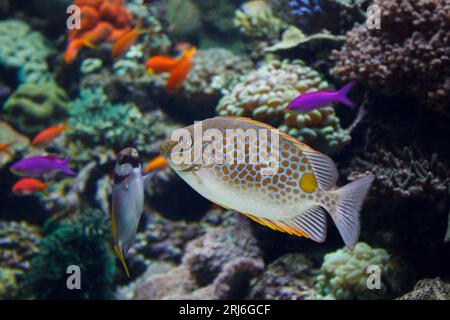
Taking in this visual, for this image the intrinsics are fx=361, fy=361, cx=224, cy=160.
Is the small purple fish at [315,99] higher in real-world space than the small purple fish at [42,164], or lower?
higher

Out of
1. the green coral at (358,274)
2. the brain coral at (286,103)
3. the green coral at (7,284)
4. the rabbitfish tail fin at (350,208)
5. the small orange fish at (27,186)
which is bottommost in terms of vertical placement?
the green coral at (7,284)

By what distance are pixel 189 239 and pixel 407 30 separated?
13.3 ft

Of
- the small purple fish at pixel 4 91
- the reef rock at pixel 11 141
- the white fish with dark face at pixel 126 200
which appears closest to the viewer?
the white fish with dark face at pixel 126 200

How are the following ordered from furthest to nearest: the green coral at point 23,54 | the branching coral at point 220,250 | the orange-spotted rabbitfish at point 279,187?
the green coral at point 23,54 → the branching coral at point 220,250 → the orange-spotted rabbitfish at point 279,187

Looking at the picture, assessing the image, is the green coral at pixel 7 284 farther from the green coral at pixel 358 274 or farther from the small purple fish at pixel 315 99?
the small purple fish at pixel 315 99

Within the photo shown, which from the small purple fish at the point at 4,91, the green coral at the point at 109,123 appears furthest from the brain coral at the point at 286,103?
the small purple fish at the point at 4,91

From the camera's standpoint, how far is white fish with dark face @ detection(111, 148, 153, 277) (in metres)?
2.15

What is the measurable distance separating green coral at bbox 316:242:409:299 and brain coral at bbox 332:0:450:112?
1.49 metres

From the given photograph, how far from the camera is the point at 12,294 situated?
5051 millimetres

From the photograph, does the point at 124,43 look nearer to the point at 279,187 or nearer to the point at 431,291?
the point at 279,187

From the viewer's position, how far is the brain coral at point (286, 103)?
3719mm

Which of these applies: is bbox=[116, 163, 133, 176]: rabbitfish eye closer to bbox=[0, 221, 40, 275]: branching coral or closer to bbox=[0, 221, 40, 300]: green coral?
bbox=[0, 221, 40, 300]: green coral

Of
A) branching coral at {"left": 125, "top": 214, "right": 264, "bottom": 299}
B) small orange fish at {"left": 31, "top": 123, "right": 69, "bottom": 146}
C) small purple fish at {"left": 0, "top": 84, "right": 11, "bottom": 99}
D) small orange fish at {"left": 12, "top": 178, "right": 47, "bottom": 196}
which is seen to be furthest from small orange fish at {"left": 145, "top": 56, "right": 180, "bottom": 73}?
small purple fish at {"left": 0, "top": 84, "right": 11, "bottom": 99}
